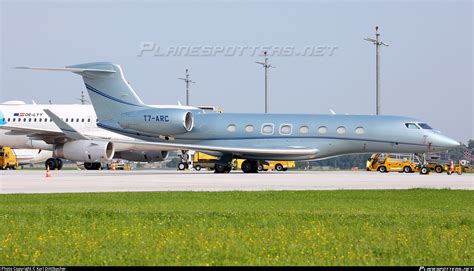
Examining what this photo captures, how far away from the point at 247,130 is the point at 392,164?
20.1 m

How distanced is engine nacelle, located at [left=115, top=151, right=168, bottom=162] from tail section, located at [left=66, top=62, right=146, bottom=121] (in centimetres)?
591

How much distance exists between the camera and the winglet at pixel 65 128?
47947 millimetres

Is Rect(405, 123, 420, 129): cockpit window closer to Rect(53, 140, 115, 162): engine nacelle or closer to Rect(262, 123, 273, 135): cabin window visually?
Rect(262, 123, 273, 135): cabin window

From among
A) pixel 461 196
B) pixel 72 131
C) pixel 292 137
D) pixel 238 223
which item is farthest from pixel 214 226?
pixel 72 131

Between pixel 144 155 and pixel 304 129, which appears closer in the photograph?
pixel 304 129

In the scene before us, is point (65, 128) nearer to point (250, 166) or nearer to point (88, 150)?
point (88, 150)

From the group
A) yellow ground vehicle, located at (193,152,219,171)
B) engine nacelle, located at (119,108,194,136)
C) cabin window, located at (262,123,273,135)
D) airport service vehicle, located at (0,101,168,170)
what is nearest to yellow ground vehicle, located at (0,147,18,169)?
airport service vehicle, located at (0,101,168,170)

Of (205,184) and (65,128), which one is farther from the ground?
(65,128)

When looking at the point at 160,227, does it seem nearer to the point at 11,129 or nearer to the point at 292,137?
the point at 292,137

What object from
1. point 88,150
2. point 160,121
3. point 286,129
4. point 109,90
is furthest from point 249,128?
point 88,150

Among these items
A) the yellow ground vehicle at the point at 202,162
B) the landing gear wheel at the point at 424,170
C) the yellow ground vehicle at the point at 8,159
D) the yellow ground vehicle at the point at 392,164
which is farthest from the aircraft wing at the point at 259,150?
the yellow ground vehicle at the point at 8,159

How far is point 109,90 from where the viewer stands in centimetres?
4919

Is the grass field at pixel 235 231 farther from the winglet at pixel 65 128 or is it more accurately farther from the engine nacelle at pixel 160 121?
the winglet at pixel 65 128

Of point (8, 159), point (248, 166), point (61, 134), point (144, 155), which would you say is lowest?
point (8, 159)
